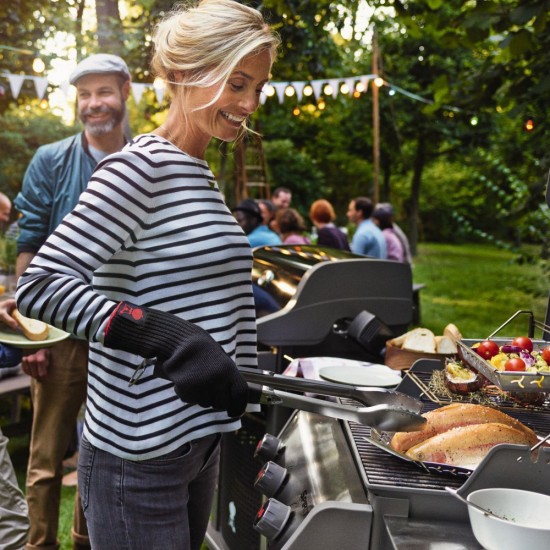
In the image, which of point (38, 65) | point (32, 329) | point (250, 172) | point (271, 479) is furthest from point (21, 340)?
point (250, 172)

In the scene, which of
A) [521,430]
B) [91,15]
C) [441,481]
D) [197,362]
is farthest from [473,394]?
[91,15]

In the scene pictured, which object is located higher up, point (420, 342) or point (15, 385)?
point (420, 342)

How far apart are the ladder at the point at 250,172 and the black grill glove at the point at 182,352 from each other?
30.7ft

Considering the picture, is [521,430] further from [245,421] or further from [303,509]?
[245,421]

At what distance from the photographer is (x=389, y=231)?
8820 mm

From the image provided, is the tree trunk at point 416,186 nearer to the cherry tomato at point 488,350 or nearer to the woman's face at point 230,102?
the cherry tomato at point 488,350

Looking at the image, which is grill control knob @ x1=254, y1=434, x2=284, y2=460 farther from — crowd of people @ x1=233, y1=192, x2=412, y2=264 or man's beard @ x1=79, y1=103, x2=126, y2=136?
crowd of people @ x1=233, y1=192, x2=412, y2=264

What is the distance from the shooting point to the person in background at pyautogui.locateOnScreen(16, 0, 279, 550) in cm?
131

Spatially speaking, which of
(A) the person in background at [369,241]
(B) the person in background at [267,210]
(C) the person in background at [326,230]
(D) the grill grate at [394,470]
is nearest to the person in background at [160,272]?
(D) the grill grate at [394,470]

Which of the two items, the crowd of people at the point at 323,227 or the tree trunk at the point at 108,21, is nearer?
the crowd of people at the point at 323,227

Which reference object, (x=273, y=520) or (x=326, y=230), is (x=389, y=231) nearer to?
(x=326, y=230)

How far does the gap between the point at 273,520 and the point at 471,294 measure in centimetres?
1449

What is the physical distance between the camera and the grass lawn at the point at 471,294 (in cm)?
489

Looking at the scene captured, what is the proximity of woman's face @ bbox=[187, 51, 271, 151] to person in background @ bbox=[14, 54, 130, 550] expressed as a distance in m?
1.43
